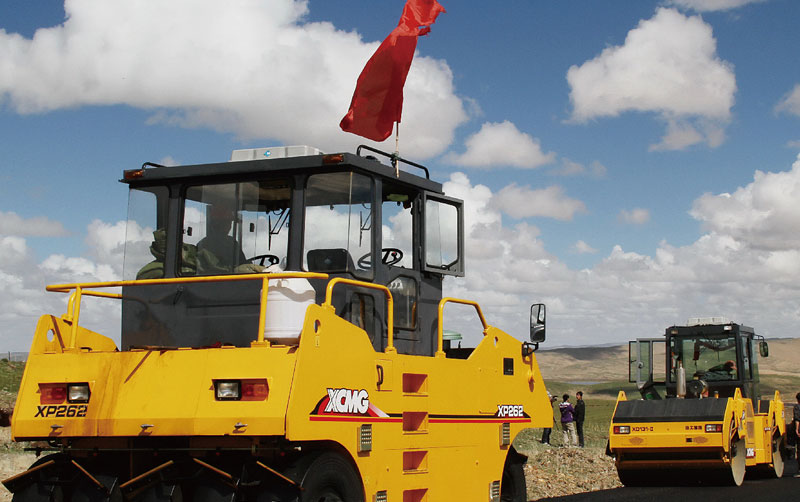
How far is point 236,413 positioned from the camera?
6.73 m

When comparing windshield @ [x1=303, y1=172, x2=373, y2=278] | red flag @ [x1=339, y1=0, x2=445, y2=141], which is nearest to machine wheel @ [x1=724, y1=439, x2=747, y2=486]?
red flag @ [x1=339, y1=0, x2=445, y2=141]

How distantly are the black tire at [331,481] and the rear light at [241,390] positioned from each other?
0.69 m

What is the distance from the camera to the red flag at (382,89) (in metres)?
10.0

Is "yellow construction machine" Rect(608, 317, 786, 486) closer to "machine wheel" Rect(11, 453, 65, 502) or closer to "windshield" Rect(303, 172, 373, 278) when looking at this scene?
"windshield" Rect(303, 172, 373, 278)

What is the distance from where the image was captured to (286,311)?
745 cm

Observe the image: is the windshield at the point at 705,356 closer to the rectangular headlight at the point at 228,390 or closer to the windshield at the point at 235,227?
the windshield at the point at 235,227

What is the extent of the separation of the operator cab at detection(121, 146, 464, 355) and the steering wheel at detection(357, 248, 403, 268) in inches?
0.4

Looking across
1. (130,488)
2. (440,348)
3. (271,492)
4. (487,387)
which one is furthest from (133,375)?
(487,387)

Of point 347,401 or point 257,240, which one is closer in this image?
point 347,401

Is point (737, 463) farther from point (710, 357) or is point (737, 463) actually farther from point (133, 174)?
point (133, 174)

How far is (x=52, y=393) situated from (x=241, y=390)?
1708mm

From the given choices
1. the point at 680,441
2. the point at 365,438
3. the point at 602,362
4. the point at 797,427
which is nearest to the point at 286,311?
the point at 365,438

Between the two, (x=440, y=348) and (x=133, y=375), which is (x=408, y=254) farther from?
(x=133, y=375)

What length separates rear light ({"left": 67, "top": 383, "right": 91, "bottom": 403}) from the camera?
7.37m
